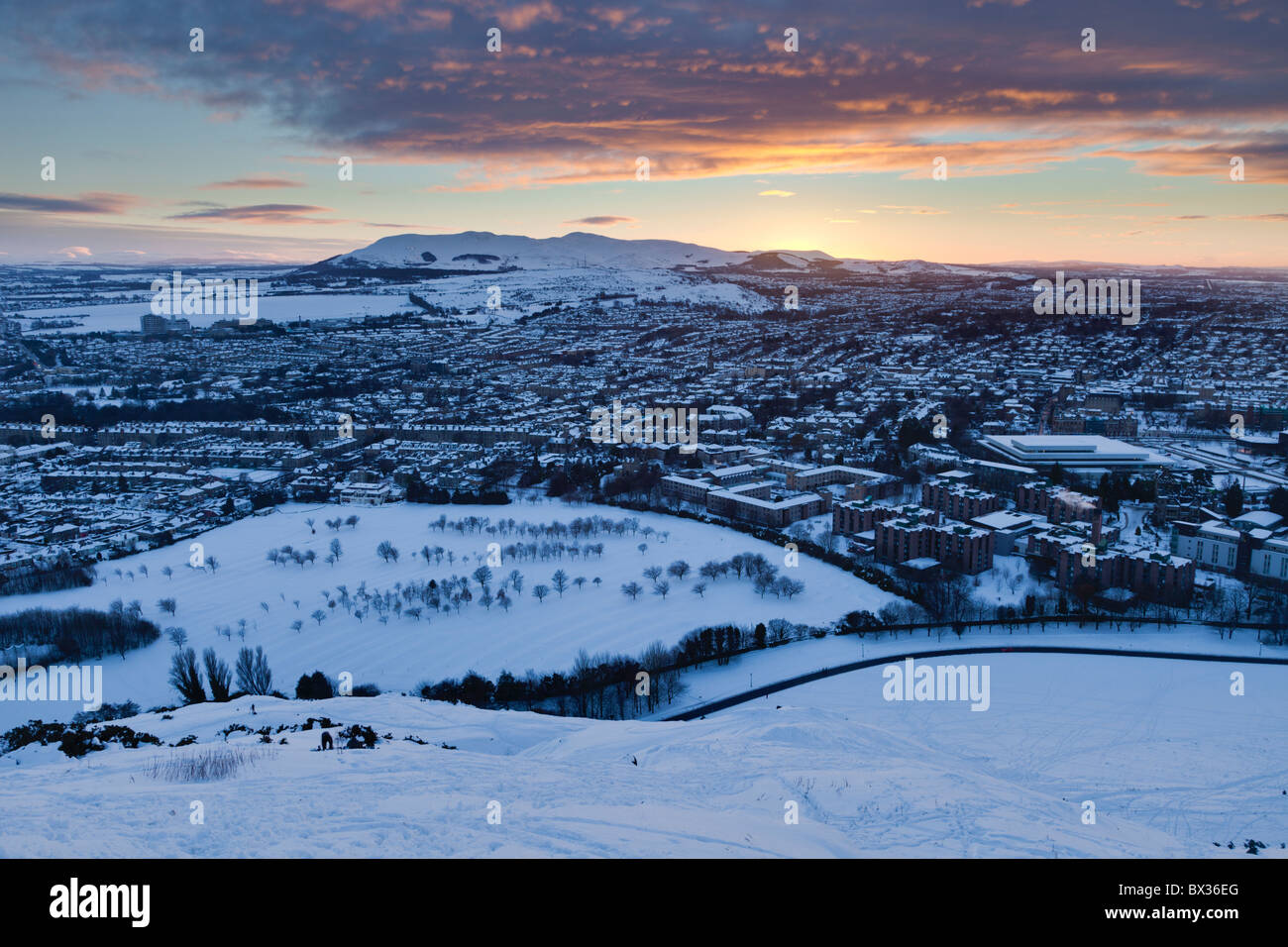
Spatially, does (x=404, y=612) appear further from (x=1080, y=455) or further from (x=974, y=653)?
(x=1080, y=455)

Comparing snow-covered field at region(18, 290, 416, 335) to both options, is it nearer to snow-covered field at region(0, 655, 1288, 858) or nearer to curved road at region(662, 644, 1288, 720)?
curved road at region(662, 644, 1288, 720)

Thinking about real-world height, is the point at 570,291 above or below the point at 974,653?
above

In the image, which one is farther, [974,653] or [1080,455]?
[1080,455]

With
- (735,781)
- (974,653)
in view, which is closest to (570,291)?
(974,653)

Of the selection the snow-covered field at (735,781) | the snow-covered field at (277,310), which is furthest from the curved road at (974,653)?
the snow-covered field at (277,310)

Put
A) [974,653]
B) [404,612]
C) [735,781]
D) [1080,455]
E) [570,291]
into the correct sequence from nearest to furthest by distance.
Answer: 1. [735,781]
2. [974,653]
3. [404,612]
4. [1080,455]
5. [570,291]
